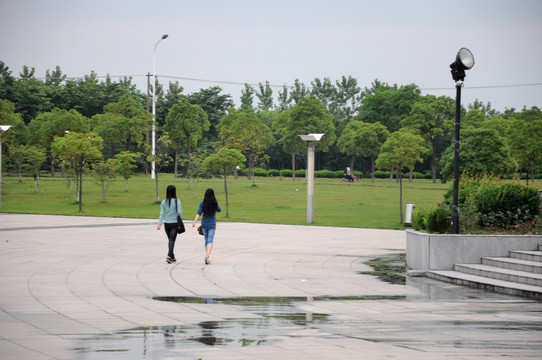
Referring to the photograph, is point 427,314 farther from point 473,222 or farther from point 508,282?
point 473,222

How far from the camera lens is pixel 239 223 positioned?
31.8 meters

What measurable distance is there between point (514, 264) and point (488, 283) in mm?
1540

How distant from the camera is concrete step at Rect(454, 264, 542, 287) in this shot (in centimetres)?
1312

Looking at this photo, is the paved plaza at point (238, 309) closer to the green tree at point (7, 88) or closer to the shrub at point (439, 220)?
the shrub at point (439, 220)

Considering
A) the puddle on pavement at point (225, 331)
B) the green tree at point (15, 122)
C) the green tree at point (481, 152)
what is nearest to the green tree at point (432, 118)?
the green tree at point (481, 152)

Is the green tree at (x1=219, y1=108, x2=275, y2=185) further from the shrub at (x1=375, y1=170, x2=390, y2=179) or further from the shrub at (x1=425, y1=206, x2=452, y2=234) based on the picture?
the shrub at (x1=425, y1=206, x2=452, y2=234)

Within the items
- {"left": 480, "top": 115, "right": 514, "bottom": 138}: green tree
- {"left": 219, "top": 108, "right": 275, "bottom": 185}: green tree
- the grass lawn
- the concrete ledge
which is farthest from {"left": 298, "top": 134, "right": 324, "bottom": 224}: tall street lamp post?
{"left": 480, "top": 115, "right": 514, "bottom": 138}: green tree

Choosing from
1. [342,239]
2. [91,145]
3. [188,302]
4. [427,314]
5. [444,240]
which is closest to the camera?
[427,314]

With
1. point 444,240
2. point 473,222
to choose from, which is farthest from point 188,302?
point 473,222

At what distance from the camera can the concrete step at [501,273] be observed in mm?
13125

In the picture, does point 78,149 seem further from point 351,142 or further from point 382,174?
point 382,174

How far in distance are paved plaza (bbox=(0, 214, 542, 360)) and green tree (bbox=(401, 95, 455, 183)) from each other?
217 ft

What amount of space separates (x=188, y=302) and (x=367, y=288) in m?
3.63

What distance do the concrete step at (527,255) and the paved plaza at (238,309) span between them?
2210 mm
